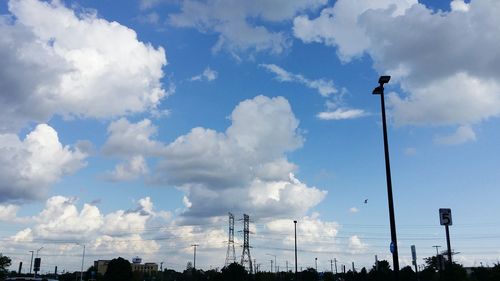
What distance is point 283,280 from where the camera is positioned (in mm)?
184125

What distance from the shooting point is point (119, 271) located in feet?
325

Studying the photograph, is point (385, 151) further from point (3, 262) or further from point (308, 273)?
point (308, 273)

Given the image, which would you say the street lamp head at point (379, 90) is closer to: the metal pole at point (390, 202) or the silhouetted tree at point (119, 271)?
the metal pole at point (390, 202)

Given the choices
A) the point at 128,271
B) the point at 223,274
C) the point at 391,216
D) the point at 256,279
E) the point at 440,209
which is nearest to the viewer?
the point at 391,216

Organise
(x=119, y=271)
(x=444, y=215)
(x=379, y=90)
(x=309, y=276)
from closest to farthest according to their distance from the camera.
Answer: (x=379, y=90)
(x=444, y=215)
(x=119, y=271)
(x=309, y=276)

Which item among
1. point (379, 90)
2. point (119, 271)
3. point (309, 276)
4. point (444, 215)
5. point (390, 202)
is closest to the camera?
point (390, 202)

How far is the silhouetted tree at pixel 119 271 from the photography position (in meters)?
98.4

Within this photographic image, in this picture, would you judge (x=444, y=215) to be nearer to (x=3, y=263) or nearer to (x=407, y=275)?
(x=3, y=263)

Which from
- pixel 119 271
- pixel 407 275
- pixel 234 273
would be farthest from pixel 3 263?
pixel 407 275

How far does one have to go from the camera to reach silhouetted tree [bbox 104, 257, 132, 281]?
323ft

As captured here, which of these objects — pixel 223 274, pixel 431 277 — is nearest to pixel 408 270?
pixel 431 277

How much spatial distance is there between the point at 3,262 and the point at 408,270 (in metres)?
88.5

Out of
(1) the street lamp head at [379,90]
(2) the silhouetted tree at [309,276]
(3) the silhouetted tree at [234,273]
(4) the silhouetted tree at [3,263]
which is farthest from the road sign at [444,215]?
(2) the silhouetted tree at [309,276]

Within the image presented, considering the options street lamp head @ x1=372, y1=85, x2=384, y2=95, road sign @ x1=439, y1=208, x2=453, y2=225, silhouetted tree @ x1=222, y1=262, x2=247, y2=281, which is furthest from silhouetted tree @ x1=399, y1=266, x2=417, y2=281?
street lamp head @ x1=372, y1=85, x2=384, y2=95
